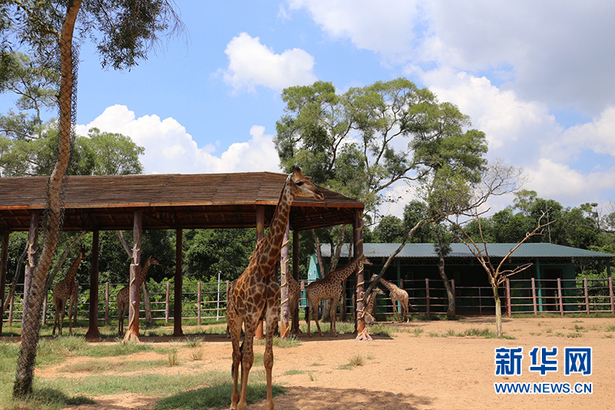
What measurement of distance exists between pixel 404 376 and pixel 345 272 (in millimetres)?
5871

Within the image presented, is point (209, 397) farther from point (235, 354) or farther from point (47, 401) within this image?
point (47, 401)

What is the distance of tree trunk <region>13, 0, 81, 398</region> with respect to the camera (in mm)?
6590

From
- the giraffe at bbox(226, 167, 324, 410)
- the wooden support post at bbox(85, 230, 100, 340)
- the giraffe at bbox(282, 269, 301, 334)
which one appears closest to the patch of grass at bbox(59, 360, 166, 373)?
the giraffe at bbox(226, 167, 324, 410)

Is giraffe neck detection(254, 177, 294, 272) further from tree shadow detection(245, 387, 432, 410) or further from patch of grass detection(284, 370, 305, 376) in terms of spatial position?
patch of grass detection(284, 370, 305, 376)

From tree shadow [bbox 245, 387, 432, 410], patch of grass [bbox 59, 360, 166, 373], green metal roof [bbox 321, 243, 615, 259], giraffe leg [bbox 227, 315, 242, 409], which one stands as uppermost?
green metal roof [bbox 321, 243, 615, 259]

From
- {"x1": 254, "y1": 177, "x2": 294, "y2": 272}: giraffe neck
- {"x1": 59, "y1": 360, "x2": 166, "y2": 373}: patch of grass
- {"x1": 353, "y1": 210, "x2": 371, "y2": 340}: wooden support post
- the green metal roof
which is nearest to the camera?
{"x1": 254, "y1": 177, "x2": 294, "y2": 272}: giraffe neck

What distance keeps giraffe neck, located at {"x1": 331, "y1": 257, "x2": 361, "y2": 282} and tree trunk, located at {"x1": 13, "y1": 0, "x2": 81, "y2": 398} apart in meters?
8.23

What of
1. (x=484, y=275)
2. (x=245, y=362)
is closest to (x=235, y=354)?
(x=245, y=362)

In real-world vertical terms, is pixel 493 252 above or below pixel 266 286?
above

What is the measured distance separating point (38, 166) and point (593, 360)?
22739mm

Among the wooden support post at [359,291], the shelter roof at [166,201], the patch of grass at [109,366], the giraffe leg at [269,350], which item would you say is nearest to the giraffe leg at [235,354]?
the giraffe leg at [269,350]

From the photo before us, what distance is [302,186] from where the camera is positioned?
5.89 m

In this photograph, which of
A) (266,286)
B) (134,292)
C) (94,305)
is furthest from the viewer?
(94,305)

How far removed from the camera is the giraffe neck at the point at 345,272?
43.8 ft
